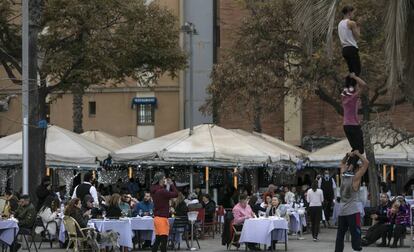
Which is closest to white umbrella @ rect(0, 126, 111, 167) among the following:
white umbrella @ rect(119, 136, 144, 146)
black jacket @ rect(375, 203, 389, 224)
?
white umbrella @ rect(119, 136, 144, 146)

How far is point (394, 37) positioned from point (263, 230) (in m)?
8.04

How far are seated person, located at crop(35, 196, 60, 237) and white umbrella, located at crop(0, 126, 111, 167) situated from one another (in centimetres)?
748

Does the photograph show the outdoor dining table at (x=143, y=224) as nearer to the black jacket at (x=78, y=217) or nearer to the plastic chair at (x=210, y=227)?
the black jacket at (x=78, y=217)

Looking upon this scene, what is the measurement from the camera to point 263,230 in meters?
21.9

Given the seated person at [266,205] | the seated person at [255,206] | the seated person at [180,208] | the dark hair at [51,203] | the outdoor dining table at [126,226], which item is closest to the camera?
the outdoor dining table at [126,226]

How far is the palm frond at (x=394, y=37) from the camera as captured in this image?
15.1 metres

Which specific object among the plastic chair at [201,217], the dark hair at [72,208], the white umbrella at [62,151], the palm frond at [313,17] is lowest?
the plastic chair at [201,217]

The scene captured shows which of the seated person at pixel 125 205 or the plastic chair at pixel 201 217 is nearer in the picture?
the seated person at pixel 125 205

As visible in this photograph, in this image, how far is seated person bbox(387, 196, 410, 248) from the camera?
2370cm

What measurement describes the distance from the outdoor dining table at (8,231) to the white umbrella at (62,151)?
11254mm

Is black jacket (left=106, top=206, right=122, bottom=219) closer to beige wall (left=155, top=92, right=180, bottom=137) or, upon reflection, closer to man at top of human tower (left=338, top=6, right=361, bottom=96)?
man at top of human tower (left=338, top=6, right=361, bottom=96)

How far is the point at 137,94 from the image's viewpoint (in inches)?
1820

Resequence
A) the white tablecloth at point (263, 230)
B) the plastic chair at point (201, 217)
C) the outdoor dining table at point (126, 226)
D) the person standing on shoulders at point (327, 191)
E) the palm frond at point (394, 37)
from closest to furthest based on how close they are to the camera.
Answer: the palm frond at point (394, 37), the outdoor dining table at point (126, 226), the white tablecloth at point (263, 230), the plastic chair at point (201, 217), the person standing on shoulders at point (327, 191)

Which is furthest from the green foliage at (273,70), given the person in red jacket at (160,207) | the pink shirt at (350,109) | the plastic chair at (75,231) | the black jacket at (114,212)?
the pink shirt at (350,109)
